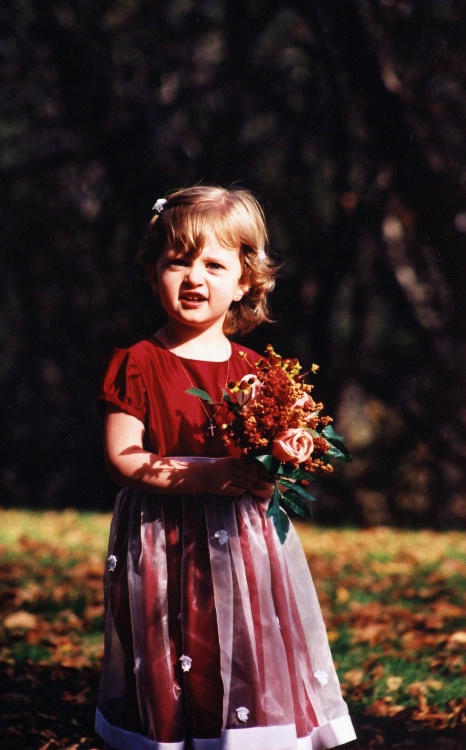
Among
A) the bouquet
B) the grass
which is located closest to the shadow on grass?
the grass

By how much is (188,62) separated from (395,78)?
4.86 ft

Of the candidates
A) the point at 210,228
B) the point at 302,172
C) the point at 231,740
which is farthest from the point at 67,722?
the point at 302,172

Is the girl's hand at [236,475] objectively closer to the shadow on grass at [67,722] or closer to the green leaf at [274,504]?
the green leaf at [274,504]

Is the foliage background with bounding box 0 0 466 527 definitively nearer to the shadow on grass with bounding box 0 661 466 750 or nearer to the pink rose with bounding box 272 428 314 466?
the shadow on grass with bounding box 0 661 466 750

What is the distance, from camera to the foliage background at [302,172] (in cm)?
598

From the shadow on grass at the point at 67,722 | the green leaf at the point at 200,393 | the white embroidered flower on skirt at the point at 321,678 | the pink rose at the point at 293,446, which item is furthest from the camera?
the shadow on grass at the point at 67,722

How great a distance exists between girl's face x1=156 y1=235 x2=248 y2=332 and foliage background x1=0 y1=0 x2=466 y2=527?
2.81m

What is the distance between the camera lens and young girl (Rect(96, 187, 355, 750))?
2.62 metres

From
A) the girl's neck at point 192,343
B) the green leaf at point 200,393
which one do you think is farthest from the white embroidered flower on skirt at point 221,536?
the girl's neck at point 192,343

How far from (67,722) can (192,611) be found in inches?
53.0

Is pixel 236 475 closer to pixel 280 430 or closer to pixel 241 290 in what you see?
pixel 280 430

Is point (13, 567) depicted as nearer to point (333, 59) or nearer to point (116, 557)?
point (116, 557)

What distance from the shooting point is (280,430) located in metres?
2.54

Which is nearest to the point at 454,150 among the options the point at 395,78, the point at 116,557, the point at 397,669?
the point at 395,78
